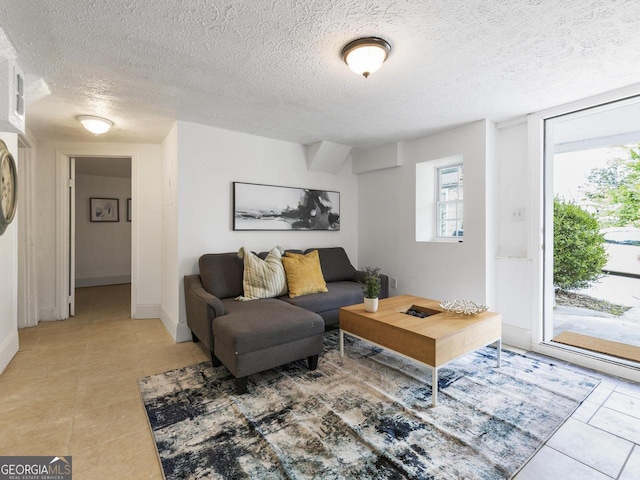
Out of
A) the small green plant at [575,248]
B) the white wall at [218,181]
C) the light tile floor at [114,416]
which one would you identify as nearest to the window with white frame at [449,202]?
the small green plant at [575,248]

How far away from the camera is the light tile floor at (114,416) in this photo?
5.10 feet

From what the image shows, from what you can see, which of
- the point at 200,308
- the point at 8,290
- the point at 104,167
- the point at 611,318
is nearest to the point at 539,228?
the point at 611,318

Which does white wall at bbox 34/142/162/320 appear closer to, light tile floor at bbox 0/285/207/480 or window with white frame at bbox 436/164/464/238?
light tile floor at bbox 0/285/207/480

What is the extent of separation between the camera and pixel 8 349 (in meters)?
2.66

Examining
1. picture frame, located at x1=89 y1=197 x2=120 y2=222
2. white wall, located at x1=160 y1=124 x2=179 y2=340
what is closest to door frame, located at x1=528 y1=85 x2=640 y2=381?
white wall, located at x1=160 y1=124 x2=179 y2=340

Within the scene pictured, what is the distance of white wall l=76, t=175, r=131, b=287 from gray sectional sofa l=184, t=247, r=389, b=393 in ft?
15.2

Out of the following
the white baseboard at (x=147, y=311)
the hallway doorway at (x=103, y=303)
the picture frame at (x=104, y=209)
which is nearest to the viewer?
the white baseboard at (x=147, y=311)

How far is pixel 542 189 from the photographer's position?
301cm

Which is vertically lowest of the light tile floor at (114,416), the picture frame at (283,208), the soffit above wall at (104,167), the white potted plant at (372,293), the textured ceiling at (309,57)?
the light tile floor at (114,416)

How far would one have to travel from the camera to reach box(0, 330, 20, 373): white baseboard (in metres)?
2.52

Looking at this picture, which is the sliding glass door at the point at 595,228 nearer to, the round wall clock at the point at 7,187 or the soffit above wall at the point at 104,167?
the round wall clock at the point at 7,187

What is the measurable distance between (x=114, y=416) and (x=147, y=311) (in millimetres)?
2423

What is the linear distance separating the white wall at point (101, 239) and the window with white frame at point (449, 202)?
6.45 meters

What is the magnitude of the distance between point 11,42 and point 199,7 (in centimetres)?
128
